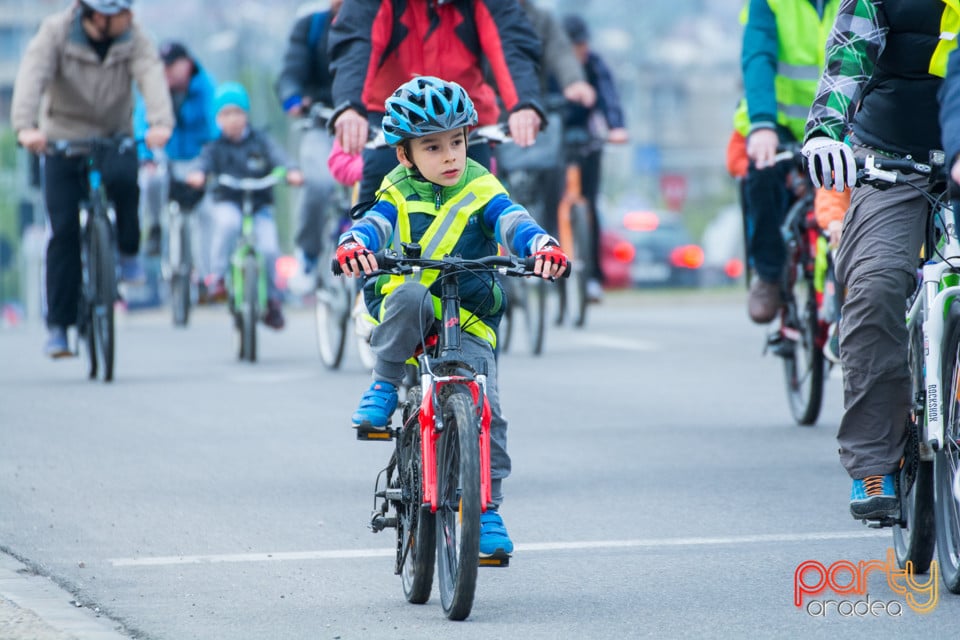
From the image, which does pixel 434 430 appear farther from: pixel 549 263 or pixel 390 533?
pixel 390 533

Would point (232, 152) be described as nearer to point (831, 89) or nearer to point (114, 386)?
point (114, 386)

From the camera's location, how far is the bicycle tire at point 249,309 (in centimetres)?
1359

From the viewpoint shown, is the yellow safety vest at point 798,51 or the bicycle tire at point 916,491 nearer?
the bicycle tire at point 916,491

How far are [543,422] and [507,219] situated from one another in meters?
4.46

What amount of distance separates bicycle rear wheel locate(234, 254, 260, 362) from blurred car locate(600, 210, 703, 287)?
81.2 ft

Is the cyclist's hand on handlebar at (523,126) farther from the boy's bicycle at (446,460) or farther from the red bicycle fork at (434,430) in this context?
the red bicycle fork at (434,430)

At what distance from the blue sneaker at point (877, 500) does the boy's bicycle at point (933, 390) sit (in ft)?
0.13

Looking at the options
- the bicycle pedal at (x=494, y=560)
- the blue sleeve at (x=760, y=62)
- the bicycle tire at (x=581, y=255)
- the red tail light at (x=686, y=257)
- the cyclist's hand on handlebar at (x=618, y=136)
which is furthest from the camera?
the red tail light at (x=686, y=257)

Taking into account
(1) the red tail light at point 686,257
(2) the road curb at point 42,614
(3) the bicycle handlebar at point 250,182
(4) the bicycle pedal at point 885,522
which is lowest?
(1) the red tail light at point 686,257

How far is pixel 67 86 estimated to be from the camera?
38.7 ft

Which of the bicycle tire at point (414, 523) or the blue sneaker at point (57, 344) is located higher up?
the bicycle tire at point (414, 523)

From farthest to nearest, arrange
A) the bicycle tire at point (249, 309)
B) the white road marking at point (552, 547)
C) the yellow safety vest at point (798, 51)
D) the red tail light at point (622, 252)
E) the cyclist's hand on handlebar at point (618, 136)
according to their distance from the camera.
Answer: the red tail light at point (622, 252) < the cyclist's hand on handlebar at point (618, 136) < the bicycle tire at point (249, 309) < the yellow safety vest at point (798, 51) < the white road marking at point (552, 547)

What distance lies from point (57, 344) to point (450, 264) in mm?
6714

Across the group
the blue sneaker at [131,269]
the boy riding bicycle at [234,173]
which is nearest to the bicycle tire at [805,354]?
the blue sneaker at [131,269]
